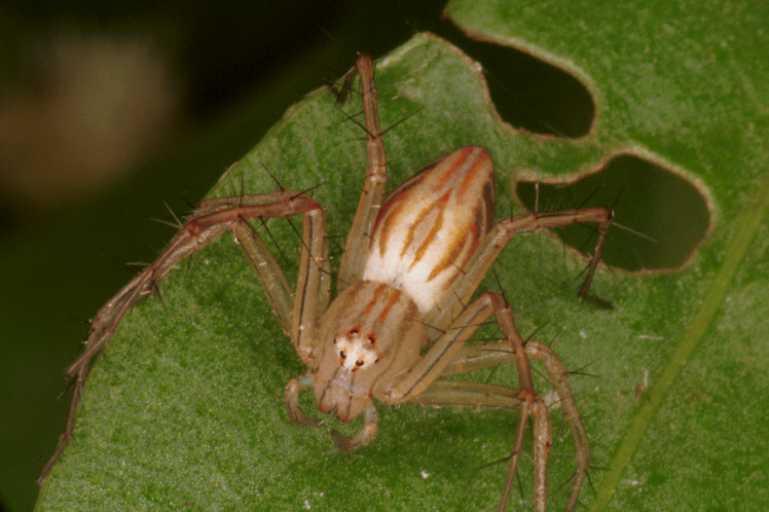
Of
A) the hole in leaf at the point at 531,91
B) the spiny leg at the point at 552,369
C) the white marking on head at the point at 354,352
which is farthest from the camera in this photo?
the hole in leaf at the point at 531,91

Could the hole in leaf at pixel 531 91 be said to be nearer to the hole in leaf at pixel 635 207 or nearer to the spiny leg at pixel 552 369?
the hole in leaf at pixel 635 207

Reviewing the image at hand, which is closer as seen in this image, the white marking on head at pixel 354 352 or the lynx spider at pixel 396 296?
the lynx spider at pixel 396 296

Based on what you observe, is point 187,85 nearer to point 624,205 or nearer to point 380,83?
point 380,83

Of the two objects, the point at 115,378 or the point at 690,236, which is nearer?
the point at 115,378

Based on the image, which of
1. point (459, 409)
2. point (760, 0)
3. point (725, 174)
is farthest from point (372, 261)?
point (760, 0)

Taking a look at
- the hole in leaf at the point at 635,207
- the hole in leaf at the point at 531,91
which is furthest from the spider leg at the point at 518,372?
the hole in leaf at the point at 531,91

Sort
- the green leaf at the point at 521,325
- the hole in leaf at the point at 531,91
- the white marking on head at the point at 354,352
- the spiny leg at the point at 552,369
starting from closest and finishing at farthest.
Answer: the green leaf at the point at 521,325 < the spiny leg at the point at 552,369 < the white marking on head at the point at 354,352 < the hole in leaf at the point at 531,91
